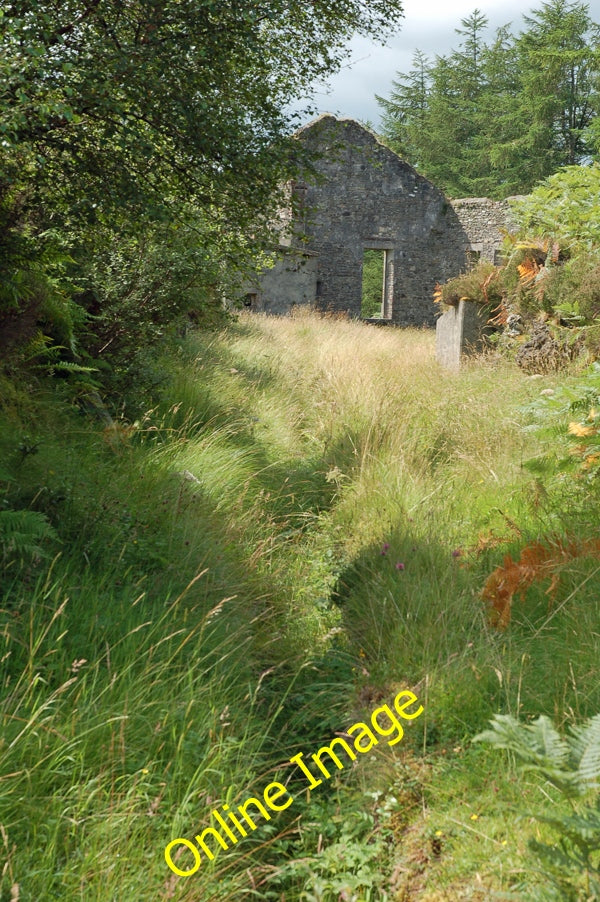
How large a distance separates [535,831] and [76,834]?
132 cm

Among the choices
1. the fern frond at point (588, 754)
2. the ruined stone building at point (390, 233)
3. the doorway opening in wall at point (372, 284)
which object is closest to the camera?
the fern frond at point (588, 754)

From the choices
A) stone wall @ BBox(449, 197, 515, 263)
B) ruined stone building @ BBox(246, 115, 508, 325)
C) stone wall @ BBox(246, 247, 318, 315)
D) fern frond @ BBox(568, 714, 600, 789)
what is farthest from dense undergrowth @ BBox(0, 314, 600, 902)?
stone wall @ BBox(449, 197, 515, 263)

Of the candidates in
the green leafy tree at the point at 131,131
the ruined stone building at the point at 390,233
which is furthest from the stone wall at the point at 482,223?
the green leafy tree at the point at 131,131

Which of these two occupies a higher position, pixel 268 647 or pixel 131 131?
pixel 131 131

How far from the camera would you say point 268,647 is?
362 centimetres

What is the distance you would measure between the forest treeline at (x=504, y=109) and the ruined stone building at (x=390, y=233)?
6258mm

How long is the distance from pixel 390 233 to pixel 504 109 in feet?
45.4

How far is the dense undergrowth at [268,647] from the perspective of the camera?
2227 mm

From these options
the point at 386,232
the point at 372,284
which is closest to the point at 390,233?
the point at 386,232

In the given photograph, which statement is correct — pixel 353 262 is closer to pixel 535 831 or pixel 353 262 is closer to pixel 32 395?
pixel 32 395

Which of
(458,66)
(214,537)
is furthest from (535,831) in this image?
(458,66)

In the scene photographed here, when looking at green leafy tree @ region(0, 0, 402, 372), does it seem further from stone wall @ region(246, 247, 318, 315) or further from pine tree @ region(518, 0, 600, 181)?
pine tree @ region(518, 0, 600, 181)

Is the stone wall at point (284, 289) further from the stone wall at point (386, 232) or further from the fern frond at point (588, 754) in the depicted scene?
the fern frond at point (588, 754)

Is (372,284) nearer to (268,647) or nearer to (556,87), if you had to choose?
(556,87)
